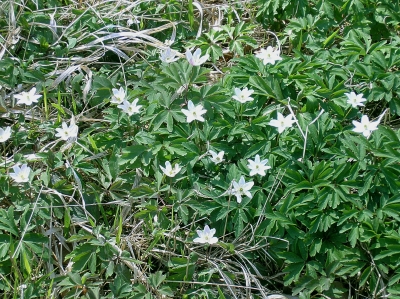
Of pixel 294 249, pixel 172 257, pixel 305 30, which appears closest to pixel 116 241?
pixel 172 257

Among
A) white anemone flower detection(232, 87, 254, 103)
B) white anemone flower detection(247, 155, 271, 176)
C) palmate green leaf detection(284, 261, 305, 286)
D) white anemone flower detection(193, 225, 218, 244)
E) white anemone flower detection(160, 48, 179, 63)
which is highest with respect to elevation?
white anemone flower detection(232, 87, 254, 103)

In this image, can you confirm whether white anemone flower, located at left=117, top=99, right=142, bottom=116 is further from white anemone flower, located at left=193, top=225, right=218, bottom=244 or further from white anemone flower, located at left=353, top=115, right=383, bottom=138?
white anemone flower, located at left=353, top=115, right=383, bottom=138

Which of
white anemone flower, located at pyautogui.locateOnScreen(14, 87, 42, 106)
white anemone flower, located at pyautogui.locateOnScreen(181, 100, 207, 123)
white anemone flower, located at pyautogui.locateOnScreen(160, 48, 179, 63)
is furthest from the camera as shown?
white anemone flower, located at pyautogui.locateOnScreen(160, 48, 179, 63)

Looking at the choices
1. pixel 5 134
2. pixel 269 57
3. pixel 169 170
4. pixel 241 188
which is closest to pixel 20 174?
pixel 5 134

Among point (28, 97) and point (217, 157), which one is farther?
point (28, 97)

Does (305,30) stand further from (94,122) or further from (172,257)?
(172,257)

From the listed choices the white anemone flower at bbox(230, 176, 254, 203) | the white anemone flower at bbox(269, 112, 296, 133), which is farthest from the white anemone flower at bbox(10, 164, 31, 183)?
the white anemone flower at bbox(269, 112, 296, 133)

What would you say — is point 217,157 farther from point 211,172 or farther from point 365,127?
point 365,127
